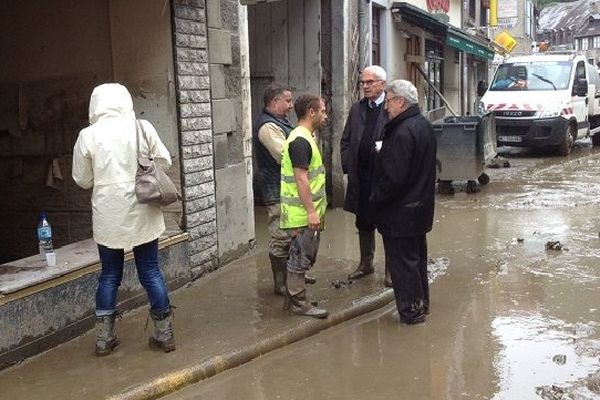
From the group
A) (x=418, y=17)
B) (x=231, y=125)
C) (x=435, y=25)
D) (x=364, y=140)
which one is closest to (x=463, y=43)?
(x=435, y=25)

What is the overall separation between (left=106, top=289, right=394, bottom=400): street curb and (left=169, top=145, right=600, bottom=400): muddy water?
0.22 feet

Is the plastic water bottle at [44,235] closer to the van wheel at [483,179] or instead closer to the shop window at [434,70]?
the van wheel at [483,179]

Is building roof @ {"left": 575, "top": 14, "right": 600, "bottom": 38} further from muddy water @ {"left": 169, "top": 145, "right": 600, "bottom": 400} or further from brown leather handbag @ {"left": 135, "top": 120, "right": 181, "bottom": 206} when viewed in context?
brown leather handbag @ {"left": 135, "top": 120, "right": 181, "bottom": 206}

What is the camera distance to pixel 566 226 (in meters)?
8.61

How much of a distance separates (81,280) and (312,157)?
1906mm

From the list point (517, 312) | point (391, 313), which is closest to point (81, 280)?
point (391, 313)

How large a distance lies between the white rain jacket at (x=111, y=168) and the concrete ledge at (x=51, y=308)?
0.71m

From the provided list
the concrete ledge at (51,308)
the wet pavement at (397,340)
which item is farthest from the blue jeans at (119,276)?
the concrete ledge at (51,308)

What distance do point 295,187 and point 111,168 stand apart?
1361 millimetres

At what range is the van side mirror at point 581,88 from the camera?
16047 mm

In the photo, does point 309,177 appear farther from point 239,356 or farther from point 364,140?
point 239,356

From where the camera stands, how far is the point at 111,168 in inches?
168

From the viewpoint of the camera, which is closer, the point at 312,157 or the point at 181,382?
the point at 181,382

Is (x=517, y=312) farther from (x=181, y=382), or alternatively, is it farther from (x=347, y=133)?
(x=181, y=382)
